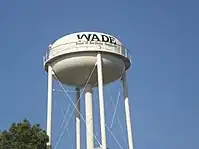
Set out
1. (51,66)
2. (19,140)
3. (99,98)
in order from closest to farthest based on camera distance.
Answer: (19,140) → (99,98) → (51,66)

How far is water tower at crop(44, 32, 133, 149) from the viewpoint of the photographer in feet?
99.7

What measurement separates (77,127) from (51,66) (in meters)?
5.39

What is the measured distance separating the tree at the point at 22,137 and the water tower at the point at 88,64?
7125mm

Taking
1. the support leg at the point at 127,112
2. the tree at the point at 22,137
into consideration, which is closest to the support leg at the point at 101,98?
the support leg at the point at 127,112

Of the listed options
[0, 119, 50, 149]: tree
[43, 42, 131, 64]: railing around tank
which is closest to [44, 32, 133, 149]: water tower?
[43, 42, 131, 64]: railing around tank

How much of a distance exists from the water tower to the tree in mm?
7125

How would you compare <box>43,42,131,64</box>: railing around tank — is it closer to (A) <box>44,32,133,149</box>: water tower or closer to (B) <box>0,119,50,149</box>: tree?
(A) <box>44,32,133,149</box>: water tower

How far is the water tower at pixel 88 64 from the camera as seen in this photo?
3038cm

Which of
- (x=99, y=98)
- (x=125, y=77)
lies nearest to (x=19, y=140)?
(x=99, y=98)

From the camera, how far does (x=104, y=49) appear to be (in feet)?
101

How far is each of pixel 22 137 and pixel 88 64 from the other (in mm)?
9710

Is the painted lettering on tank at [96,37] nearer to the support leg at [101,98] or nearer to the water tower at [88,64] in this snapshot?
the water tower at [88,64]

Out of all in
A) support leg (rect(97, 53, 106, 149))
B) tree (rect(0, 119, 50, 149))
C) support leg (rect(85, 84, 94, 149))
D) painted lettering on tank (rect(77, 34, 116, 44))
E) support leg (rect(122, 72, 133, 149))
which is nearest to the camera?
tree (rect(0, 119, 50, 149))

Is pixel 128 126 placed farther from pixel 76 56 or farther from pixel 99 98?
pixel 76 56
